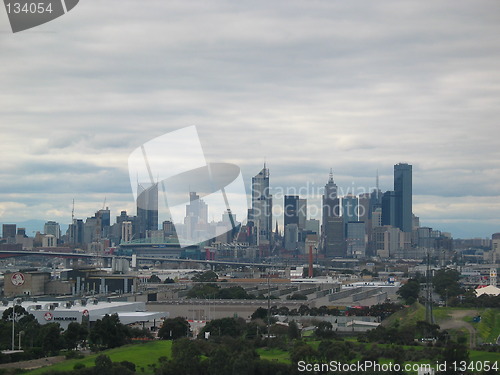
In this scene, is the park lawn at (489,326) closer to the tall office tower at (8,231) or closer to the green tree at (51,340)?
the green tree at (51,340)

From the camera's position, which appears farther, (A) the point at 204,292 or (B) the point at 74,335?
(A) the point at 204,292

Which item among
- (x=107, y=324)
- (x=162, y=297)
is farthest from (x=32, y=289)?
(x=107, y=324)

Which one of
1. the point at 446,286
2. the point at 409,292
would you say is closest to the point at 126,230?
the point at 446,286

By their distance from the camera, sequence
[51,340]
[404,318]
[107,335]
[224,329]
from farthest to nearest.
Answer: [404,318], [224,329], [107,335], [51,340]

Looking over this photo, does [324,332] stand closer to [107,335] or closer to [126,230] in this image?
[107,335]

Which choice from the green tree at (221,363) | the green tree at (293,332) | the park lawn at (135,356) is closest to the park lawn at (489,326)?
the green tree at (293,332)

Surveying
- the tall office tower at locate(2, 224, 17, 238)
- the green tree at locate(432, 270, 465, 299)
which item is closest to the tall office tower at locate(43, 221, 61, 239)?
the tall office tower at locate(2, 224, 17, 238)
